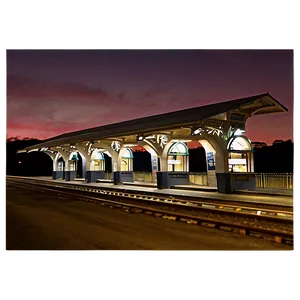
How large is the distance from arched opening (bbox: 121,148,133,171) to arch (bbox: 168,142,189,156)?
6.54 meters

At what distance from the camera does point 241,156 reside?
1758 cm

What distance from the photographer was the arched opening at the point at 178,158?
2141 centimetres

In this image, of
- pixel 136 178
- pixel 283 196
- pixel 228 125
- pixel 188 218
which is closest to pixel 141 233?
pixel 188 218

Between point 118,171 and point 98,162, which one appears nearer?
point 118,171

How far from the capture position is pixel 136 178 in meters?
29.4

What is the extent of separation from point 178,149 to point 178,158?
88 centimetres

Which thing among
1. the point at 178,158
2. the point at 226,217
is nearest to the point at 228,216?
the point at 226,217

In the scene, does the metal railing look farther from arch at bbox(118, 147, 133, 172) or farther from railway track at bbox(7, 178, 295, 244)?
arch at bbox(118, 147, 133, 172)

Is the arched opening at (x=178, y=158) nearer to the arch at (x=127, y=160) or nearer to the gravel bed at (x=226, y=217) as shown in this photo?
the arch at (x=127, y=160)

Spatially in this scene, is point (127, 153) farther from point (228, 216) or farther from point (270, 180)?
point (228, 216)

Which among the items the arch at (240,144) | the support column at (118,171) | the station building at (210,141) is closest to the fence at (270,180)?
the station building at (210,141)
